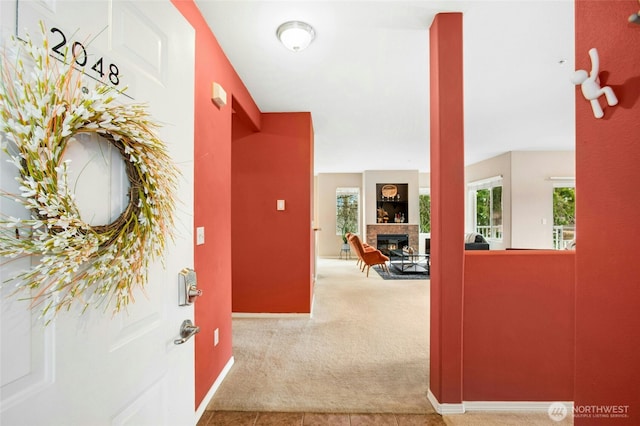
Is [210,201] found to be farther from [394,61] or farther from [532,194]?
[532,194]

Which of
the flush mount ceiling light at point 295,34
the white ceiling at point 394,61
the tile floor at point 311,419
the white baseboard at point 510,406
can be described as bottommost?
the tile floor at point 311,419

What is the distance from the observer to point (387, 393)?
6.27 ft

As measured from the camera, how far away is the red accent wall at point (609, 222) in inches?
26.4

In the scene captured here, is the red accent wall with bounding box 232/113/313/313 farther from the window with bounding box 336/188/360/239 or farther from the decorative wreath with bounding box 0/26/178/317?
the window with bounding box 336/188/360/239

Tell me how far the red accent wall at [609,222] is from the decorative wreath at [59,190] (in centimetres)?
130

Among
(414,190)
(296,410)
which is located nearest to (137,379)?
(296,410)

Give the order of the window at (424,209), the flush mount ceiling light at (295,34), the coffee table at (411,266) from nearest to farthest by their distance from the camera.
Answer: the flush mount ceiling light at (295,34)
the coffee table at (411,266)
the window at (424,209)

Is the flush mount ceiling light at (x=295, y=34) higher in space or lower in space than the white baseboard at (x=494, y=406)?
higher

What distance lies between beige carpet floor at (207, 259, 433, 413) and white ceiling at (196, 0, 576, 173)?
102 inches

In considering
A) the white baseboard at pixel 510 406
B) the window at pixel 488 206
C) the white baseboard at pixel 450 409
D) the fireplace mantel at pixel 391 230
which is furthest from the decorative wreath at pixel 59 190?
the fireplace mantel at pixel 391 230

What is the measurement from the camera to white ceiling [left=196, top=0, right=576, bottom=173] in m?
1.73

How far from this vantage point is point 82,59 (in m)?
0.66

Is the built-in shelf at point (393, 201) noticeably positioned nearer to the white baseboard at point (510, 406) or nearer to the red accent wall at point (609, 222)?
the white baseboard at point (510, 406)

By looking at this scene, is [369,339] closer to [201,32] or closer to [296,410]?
[296,410]
